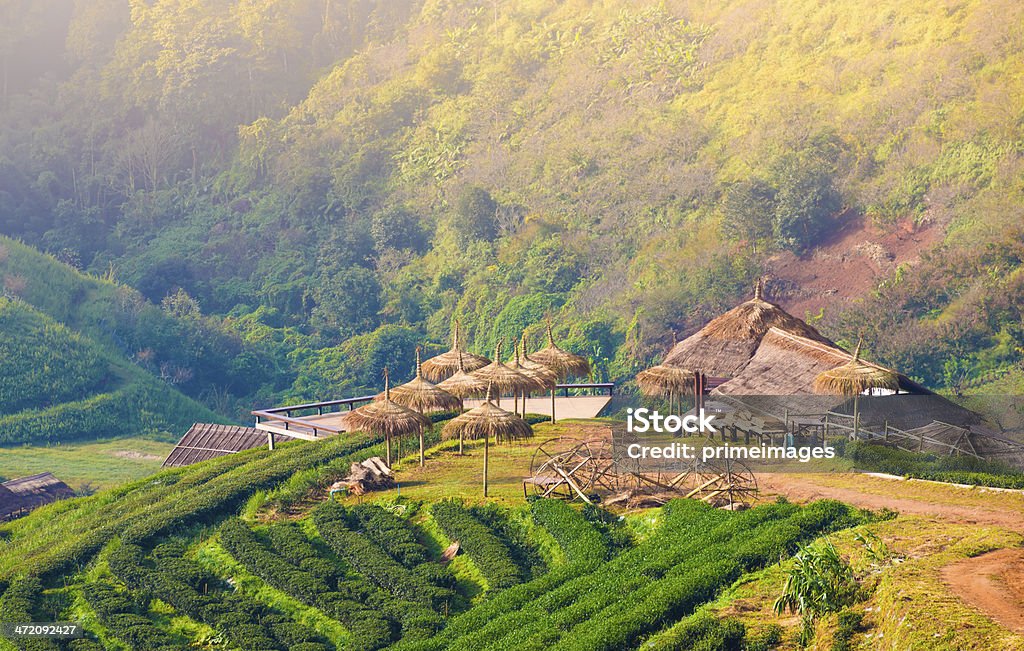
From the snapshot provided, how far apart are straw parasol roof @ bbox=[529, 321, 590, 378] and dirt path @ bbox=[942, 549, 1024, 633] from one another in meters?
15.6

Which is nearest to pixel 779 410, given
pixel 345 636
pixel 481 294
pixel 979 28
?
pixel 345 636

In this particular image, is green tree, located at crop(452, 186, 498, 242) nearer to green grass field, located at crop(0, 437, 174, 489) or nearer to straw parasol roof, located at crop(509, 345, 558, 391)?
green grass field, located at crop(0, 437, 174, 489)

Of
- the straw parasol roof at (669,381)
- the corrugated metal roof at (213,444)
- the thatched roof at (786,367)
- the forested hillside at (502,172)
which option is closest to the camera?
the thatched roof at (786,367)

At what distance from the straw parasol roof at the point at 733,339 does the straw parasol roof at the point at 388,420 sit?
24.1 ft

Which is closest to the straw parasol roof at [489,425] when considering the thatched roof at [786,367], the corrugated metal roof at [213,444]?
the thatched roof at [786,367]

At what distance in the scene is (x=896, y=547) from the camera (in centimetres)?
1786

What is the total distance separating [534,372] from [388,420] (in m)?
5.46

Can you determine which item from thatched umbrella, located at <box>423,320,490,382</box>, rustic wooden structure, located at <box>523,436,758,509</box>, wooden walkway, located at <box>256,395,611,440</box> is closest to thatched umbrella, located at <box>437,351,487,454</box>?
thatched umbrella, located at <box>423,320,490,382</box>

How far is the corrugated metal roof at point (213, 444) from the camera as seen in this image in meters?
35.1

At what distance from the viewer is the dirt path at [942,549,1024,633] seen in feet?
48.5

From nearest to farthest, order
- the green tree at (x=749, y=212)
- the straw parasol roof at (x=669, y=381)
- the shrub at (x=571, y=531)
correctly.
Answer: the shrub at (x=571, y=531), the straw parasol roof at (x=669, y=381), the green tree at (x=749, y=212)

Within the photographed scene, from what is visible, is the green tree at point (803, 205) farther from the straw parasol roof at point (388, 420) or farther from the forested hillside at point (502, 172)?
the straw parasol roof at point (388, 420)

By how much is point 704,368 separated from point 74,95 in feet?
242

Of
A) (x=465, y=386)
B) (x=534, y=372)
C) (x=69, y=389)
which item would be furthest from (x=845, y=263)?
(x=69, y=389)
